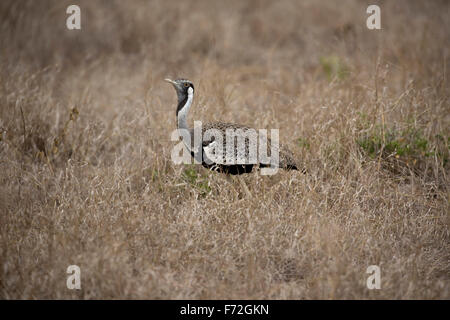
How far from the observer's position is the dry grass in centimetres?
282

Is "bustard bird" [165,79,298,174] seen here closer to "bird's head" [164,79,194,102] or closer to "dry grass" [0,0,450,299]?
"bird's head" [164,79,194,102]

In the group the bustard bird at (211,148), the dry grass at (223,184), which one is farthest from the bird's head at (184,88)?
the dry grass at (223,184)

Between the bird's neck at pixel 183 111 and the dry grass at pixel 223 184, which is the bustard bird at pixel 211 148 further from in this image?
the dry grass at pixel 223 184

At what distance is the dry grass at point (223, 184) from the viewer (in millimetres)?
2818

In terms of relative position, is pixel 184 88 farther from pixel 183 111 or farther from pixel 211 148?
pixel 211 148

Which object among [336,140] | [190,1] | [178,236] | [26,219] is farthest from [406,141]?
[190,1]

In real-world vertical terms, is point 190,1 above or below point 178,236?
above

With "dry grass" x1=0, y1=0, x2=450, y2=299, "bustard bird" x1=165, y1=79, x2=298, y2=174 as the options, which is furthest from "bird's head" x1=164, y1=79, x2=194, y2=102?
"dry grass" x1=0, y1=0, x2=450, y2=299

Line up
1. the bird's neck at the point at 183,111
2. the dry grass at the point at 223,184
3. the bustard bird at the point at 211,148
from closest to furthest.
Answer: the dry grass at the point at 223,184 → the bustard bird at the point at 211,148 → the bird's neck at the point at 183,111

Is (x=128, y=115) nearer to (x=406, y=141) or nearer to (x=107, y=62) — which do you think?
(x=107, y=62)

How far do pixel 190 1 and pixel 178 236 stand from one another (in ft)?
22.9

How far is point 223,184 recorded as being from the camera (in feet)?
12.6

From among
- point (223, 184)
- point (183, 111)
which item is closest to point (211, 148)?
point (223, 184)

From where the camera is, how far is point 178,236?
3182mm
